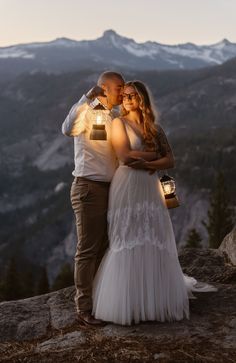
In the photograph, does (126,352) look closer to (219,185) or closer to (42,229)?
(219,185)

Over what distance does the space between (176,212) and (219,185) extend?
47393 millimetres

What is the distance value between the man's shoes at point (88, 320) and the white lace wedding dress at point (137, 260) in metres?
0.09

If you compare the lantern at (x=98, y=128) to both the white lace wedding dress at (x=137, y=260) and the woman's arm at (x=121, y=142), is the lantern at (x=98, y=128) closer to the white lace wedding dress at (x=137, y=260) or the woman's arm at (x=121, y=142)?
the woman's arm at (x=121, y=142)

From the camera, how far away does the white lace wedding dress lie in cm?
723

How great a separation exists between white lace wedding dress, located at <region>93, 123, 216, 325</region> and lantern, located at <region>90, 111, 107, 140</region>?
18.0 inches

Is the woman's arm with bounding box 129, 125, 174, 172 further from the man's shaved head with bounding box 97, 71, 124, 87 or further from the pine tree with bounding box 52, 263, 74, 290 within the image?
the pine tree with bounding box 52, 263, 74, 290

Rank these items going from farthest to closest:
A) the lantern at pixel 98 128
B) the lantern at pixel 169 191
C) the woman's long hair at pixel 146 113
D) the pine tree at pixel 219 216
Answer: the pine tree at pixel 219 216, the lantern at pixel 169 191, the woman's long hair at pixel 146 113, the lantern at pixel 98 128

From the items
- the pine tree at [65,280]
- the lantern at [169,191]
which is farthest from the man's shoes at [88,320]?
the pine tree at [65,280]

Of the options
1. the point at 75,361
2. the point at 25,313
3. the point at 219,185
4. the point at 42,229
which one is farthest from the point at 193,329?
the point at 42,229

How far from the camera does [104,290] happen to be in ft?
24.1

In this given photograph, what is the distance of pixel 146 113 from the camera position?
7277mm

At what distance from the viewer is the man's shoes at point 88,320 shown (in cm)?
730

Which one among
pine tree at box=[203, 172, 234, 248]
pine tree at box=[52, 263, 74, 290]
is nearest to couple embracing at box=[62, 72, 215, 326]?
pine tree at box=[52, 263, 74, 290]

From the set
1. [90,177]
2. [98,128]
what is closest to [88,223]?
[90,177]
